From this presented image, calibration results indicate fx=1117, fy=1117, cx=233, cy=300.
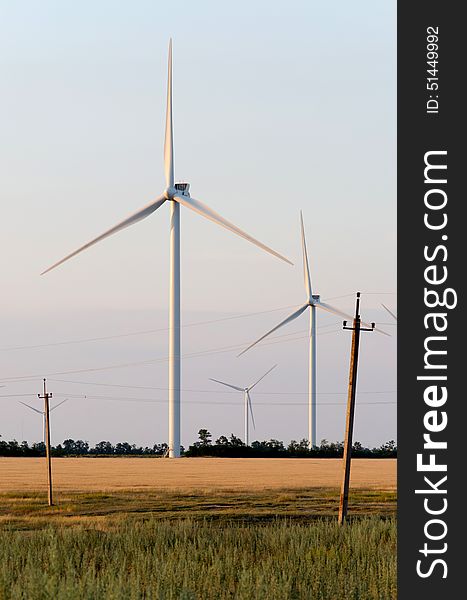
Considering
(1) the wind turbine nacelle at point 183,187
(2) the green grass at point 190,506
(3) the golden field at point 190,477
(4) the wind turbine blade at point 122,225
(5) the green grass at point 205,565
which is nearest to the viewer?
(5) the green grass at point 205,565

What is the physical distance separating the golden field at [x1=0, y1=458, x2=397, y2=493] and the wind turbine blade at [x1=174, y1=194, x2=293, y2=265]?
19.6 meters

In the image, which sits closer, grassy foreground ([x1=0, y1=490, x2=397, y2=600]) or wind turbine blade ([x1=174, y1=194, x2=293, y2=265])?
grassy foreground ([x1=0, y1=490, x2=397, y2=600])

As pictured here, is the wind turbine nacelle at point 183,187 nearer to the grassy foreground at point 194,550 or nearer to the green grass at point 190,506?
the green grass at point 190,506

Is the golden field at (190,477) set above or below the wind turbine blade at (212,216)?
below

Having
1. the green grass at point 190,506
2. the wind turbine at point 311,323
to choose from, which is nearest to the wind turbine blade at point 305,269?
the wind turbine at point 311,323

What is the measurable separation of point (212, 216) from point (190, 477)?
80.8 ft

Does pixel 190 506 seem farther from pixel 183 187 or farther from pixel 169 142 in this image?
pixel 183 187

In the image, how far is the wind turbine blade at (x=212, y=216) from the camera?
96.5m

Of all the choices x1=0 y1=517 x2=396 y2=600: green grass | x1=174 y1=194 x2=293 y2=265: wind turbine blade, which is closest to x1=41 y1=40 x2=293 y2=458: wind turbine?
x1=174 y1=194 x2=293 y2=265: wind turbine blade

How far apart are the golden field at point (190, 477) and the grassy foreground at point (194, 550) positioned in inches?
347

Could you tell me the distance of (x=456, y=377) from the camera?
1955 cm

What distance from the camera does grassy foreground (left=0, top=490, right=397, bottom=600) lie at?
84.9 feet

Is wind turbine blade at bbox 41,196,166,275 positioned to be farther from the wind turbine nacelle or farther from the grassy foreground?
the grassy foreground

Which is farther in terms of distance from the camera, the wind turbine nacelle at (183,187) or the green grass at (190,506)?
the wind turbine nacelle at (183,187)
